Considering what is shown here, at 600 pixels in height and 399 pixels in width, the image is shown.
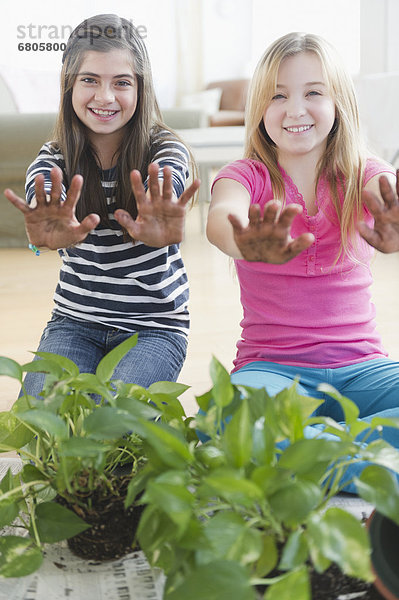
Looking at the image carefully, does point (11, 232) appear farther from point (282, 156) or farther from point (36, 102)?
point (282, 156)

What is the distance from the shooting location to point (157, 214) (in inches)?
42.7

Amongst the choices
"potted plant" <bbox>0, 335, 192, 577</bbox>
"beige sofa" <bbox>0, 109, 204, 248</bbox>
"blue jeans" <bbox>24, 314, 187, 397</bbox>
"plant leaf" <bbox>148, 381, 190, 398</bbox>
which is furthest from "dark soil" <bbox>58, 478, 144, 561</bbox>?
"beige sofa" <bbox>0, 109, 204, 248</bbox>

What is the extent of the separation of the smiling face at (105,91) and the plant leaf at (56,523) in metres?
0.85

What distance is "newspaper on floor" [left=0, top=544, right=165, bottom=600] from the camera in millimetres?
785

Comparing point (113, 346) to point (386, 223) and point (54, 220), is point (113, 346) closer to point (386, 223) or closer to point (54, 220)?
point (54, 220)

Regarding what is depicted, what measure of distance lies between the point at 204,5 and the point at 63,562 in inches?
308

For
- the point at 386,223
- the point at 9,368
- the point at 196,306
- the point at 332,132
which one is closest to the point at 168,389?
the point at 9,368

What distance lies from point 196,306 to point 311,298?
4.03 feet

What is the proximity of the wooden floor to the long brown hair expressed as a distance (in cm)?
31

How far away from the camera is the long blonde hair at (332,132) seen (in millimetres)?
1270

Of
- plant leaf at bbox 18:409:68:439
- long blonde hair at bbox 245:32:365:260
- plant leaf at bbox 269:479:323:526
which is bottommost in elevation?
plant leaf at bbox 269:479:323:526

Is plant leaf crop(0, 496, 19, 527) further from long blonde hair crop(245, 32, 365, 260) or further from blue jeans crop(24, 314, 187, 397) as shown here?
long blonde hair crop(245, 32, 365, 260)

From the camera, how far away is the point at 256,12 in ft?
25.0

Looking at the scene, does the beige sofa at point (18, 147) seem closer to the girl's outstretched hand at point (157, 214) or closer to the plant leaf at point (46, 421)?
the girl's outstretched hand at point (157, 214)
